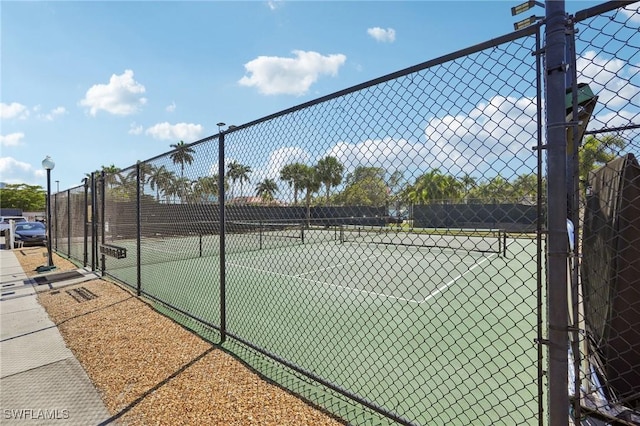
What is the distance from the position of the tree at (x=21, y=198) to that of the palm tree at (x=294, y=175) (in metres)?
74.7

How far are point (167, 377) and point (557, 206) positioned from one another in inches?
131

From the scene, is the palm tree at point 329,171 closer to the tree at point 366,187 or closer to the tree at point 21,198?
the tree at point 366,187

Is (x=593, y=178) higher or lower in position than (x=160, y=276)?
higher

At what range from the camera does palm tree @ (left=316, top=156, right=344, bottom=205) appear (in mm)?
2788

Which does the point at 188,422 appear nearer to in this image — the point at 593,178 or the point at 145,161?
the point at 593,178

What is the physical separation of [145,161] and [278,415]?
16.1 feet

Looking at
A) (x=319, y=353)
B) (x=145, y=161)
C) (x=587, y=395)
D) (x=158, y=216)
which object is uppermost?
(x=145, y=161)

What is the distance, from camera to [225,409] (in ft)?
8.54

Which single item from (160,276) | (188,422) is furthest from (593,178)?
(160,276)

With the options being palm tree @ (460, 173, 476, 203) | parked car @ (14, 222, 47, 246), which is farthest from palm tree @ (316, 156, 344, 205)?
parked car @ (14, 222, 47, 246)

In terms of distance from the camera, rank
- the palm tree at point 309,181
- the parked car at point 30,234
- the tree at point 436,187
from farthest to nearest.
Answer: the parked car at point 30,234
the palm tree at point 309,181
the tree at point 436,187

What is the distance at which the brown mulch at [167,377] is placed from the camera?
2.54 meters

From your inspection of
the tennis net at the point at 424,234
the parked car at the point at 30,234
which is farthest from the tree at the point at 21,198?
the tennis net at the point at 424,234

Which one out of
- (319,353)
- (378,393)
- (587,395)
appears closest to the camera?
(587,395)
